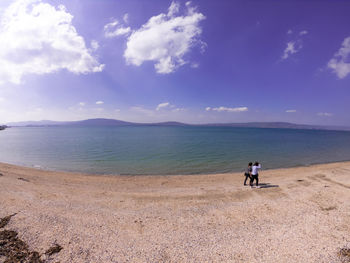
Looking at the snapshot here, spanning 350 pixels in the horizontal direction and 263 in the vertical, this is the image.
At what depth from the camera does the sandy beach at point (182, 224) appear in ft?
17.8

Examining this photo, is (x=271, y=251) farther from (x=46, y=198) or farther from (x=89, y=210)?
(x=46, y=198)

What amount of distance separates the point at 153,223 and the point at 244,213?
498 cm

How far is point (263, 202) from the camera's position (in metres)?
9.59

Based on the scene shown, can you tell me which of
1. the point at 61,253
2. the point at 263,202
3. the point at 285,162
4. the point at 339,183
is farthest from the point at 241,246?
the point at 285,162

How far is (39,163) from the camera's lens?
2428cm

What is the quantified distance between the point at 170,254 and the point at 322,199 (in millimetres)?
10841

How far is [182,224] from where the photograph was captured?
7270 millimetres

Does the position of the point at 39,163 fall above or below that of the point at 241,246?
below

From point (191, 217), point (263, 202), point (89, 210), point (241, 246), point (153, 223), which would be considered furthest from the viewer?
point (263, 202)

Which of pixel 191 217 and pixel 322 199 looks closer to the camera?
pixel 191 217

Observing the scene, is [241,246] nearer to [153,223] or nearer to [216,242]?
[216,242]

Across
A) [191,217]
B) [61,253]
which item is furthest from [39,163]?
[191,217]

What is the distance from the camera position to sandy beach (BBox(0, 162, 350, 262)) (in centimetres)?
541

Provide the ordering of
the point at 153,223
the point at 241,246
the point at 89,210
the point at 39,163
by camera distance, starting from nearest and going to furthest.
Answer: the point at 241,246
the point at 153,223
the point at 89,210
the point at 39,163
